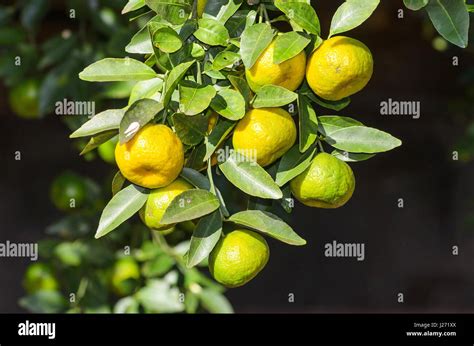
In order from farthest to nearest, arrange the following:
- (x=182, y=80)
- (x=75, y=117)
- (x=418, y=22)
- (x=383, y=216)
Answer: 1. (x=383, y=216)
2. (x=418, y=22)
3. (x=75, y=117)
4. (x=182, y=80)

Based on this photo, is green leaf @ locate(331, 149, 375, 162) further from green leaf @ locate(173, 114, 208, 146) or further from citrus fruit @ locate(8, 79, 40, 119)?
citrus fruit @ locate(8, 79, 40, 119)

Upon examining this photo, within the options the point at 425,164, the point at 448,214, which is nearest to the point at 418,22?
the point at 425,164

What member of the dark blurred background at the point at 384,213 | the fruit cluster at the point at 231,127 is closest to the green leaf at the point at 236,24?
the fruit cluster at the point at 231,127

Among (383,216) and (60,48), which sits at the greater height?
(60,48)

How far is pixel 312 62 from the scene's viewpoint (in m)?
0.88

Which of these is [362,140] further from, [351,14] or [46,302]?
[46,302]

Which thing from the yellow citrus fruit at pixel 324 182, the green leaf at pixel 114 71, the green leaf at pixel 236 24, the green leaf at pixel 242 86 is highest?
the green leaf at pixel 236 24

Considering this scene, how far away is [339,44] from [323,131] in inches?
4.2

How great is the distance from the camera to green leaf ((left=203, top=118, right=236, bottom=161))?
86cm

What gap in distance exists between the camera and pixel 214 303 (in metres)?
1.66

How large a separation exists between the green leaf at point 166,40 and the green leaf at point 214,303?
0.90 m

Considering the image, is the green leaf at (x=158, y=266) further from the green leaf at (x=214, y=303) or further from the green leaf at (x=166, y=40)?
the green leaf at (x=166, y=40)

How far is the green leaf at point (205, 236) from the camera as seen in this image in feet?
2.80

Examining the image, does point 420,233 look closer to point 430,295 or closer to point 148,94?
point 430,295
